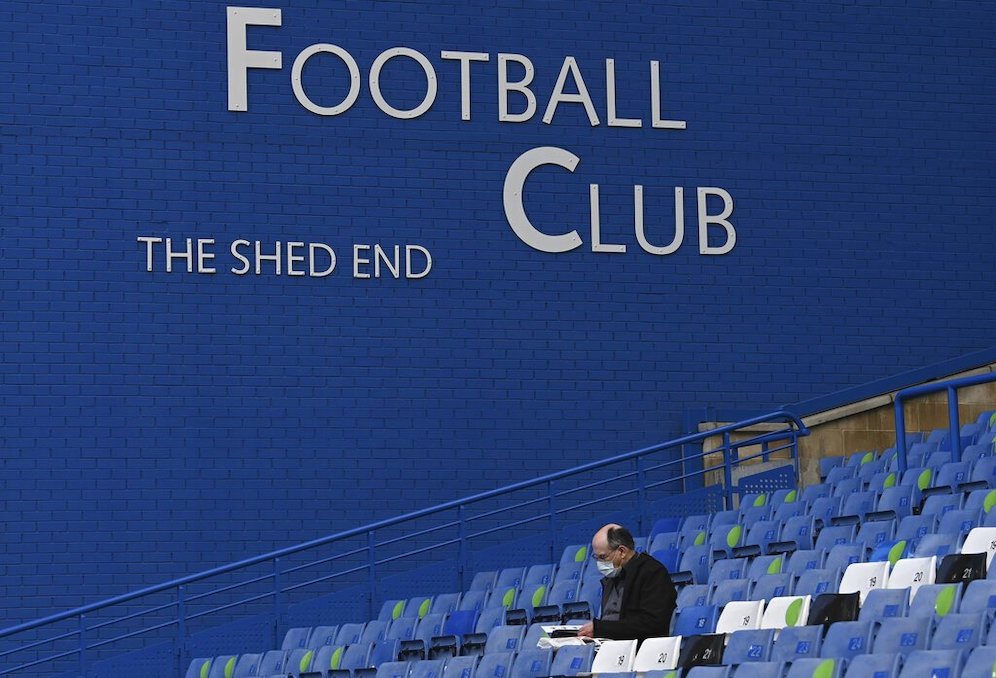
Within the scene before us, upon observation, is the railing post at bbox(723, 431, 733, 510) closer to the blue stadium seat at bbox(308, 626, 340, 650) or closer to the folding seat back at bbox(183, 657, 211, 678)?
the blue stadium seat at bbox(308, 626, 340, 650)

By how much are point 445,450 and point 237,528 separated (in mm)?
1962

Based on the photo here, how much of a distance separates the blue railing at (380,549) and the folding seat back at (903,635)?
657cm

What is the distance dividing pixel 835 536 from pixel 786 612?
6.89 ft

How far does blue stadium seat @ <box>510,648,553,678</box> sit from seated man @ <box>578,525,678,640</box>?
329 millimetres

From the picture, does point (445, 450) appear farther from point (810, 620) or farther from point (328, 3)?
point (810, 620)

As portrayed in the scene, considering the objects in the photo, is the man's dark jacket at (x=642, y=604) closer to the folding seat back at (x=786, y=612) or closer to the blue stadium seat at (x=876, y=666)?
the folding seat back at (x=786, y=612)

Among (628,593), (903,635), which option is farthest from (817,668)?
(628,593)

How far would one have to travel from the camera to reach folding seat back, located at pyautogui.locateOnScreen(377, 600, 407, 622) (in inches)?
548

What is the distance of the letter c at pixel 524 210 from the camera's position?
56.2 ft

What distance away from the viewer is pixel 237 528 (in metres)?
16.1

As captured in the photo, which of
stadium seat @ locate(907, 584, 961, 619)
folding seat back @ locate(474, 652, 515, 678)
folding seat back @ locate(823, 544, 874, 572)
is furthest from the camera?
folding seat back @ locate(823, 544, 874, 572)

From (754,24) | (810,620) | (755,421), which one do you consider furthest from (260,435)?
(810,620)

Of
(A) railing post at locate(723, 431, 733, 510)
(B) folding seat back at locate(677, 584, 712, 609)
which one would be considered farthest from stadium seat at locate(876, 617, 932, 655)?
(A) railing post at locate(723, 431, 733, 510)

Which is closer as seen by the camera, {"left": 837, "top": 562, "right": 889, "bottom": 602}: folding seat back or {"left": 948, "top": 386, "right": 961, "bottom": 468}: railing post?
{"left": 837, "top": 562, "right": 889, "bottom": 602}: folding seat back
